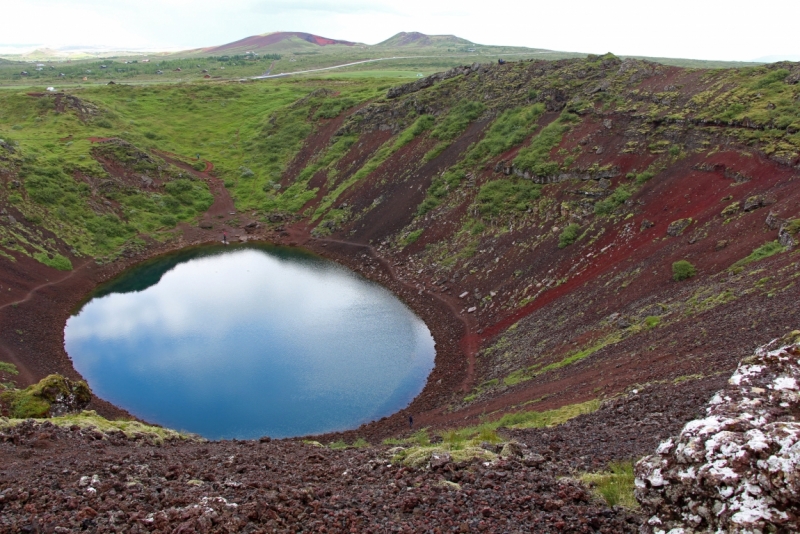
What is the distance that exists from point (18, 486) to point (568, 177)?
44.2 metres

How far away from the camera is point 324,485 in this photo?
41.4ft

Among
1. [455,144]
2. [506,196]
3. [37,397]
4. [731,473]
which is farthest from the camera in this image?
[455,144]

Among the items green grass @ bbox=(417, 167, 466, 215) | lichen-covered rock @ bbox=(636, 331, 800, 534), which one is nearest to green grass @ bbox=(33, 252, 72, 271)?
green grass @ bbox=(417, 167, 466, 215)

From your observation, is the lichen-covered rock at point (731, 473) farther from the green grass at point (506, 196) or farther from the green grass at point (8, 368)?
the green grass at point (506, 196)

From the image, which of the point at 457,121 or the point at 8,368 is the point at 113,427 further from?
the point at 457,121

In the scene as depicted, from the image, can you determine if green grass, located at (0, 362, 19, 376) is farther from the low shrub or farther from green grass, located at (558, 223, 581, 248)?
the low shrub

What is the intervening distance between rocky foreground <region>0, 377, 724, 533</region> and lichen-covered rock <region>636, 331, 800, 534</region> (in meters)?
1.03

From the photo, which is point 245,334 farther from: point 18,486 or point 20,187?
point 20,187

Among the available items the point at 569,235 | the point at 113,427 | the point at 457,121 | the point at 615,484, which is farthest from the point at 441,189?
the point at 615,484

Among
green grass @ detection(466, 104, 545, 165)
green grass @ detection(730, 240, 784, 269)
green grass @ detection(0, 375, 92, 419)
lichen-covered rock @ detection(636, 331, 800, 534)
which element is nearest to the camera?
lichen-covered rock @ detection(636, 331, 800, 534)

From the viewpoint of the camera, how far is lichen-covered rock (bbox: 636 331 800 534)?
7000 millimetres

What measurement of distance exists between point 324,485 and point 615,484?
6425 millimetres

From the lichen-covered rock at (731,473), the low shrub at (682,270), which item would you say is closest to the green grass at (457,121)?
the low shrub at (682,270)

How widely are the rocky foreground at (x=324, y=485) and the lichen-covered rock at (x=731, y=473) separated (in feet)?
3.38
